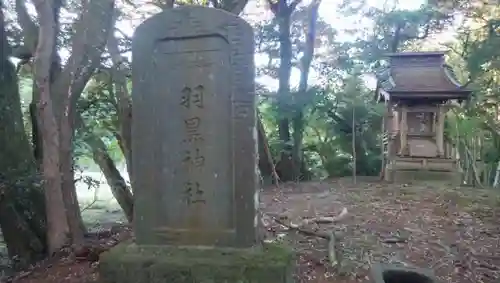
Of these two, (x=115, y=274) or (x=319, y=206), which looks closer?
(x=115, y=274)

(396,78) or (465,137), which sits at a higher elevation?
(396,78)

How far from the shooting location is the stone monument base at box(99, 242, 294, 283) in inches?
133

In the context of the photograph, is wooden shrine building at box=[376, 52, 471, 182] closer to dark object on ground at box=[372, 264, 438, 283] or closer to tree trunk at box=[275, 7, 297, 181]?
tree trunk at box=[275, 7, 297, 181]

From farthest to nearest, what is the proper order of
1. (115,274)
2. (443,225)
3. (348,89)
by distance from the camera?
(348,89), (443,225), (115,274)

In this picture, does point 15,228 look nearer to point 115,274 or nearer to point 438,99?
point 115,274

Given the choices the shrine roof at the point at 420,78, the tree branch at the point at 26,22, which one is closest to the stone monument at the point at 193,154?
the tree branch at the point at 26,22

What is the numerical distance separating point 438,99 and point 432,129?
3.37 ft

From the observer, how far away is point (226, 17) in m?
3.61

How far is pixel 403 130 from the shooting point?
1283 cm

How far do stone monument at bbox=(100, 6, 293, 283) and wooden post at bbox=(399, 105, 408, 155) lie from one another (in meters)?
10.0

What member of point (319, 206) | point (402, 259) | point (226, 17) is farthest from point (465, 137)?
point (226, 17)

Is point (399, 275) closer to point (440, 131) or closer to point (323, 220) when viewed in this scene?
point (323, 220)

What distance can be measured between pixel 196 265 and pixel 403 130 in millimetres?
10788

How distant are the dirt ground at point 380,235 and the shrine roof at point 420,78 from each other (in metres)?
3.43
